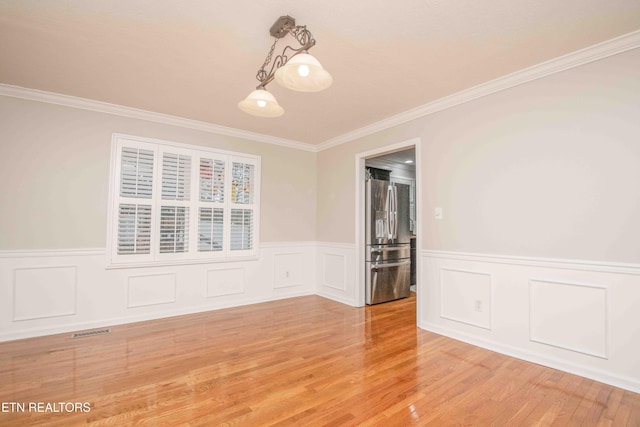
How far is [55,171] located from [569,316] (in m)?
5.48

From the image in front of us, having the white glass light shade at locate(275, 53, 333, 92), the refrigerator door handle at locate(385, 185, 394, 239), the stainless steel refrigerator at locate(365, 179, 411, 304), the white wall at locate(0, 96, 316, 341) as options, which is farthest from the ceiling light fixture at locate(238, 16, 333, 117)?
the refrigerator door handle at locate(385, 185, 394, 239)

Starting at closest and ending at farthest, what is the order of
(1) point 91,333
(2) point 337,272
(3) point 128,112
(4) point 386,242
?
(1) point 91,333 < (3) point 128,112 < (4) point 386,242 < (2) point 337,272

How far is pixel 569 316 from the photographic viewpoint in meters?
2.59

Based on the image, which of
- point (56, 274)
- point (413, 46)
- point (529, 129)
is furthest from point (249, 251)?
point (529, 129)

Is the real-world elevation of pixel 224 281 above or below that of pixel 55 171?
below

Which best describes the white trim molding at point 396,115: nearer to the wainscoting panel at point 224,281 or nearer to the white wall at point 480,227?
the white wall at point 480,227

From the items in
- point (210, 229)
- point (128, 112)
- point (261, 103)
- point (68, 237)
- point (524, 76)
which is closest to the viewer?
point (261, 103)

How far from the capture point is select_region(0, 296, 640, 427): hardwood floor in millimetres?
1957

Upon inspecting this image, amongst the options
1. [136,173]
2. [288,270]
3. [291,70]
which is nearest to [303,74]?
[291,70]

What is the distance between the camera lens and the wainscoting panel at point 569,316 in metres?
2.44

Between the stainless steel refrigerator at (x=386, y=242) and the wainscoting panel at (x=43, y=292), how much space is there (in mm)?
3859

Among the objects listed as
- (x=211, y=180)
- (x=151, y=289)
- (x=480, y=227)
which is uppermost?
(x=211, y=180)

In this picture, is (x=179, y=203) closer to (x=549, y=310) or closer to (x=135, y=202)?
(x=135, y=202)

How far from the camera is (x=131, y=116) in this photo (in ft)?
12.8
